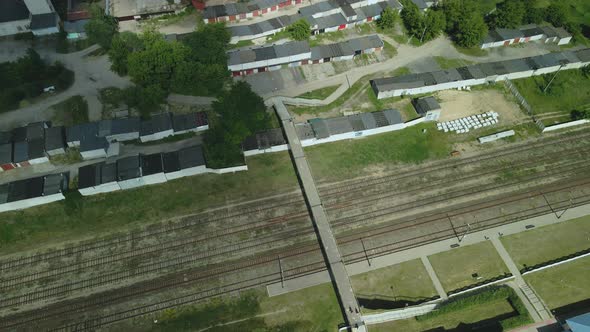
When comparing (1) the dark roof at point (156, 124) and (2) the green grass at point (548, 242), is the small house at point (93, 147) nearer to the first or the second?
(1) the dark roof at point (156, 124)

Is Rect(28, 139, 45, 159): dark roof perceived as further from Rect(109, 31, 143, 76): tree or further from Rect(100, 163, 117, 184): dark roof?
Rect(109, 31, 143, 76): tree

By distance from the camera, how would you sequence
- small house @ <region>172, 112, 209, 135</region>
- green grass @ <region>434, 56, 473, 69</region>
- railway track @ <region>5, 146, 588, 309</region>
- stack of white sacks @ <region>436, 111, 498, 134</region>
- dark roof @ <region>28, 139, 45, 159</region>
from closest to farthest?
railway track @ <region>5, 146, 588, 309</region> < dark roof @ <region>28, 139, 45, 159</region> < small house @ <region>172, 112, 209, 135</region> < stack of white sacks @ <region>436, 111, 498, 134</region> < green grass @ <region>434, 56, 473, 69</region>

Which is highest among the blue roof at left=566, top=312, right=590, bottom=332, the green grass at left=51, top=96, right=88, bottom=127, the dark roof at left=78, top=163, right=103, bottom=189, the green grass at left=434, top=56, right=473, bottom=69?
the green grass at left=434, top=56, right=473, bottom=69

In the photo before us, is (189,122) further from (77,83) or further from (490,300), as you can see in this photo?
(490,300)

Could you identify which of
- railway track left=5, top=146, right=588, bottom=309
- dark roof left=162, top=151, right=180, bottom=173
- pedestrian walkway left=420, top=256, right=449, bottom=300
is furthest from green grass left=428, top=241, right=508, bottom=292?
dark roof left=162, top=151, right=180, bottom=173

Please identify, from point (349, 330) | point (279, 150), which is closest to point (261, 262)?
point (349, 330)

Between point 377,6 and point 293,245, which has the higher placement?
point 377,6

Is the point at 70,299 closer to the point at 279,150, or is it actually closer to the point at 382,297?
the point at 279,150

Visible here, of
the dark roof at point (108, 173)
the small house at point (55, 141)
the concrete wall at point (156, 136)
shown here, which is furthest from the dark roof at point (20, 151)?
the concrete wall at point (156, 136)
